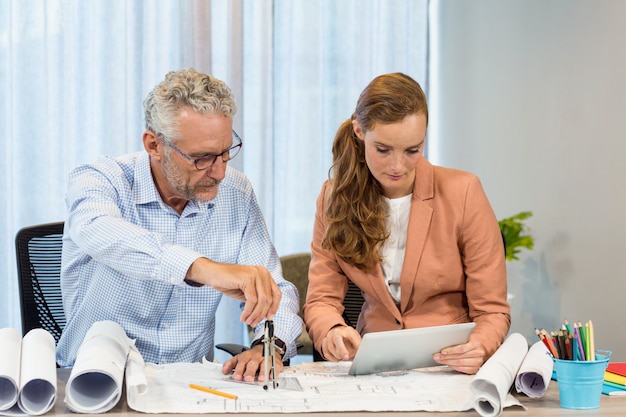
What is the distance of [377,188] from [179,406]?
3.21ft

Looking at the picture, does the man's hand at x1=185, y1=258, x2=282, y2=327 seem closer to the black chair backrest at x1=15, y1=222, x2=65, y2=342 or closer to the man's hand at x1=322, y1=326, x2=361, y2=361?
the man's hand at x1=322, y1=326, x2=361, y2=361

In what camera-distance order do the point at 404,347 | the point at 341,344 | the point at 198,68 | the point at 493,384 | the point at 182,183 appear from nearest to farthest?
the point at 493,384 < the point at 404,347 < the point at 341,344 < the point at 182,183 < the point at 198,68

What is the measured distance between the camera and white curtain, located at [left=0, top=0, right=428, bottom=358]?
13.6 feet

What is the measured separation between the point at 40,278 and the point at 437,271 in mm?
1346

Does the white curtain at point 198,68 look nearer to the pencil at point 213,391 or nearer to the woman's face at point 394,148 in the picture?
the woman's face at point 394,148

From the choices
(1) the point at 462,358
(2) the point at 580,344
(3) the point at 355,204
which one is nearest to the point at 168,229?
(3) the point at 355,204

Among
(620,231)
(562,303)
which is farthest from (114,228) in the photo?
(562,303)

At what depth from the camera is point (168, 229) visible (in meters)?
2.30

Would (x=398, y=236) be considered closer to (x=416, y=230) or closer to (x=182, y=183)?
(x=416, y=230)

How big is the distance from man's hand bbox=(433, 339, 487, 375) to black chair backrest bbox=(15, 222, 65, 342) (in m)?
1.38

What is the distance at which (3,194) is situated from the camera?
4141 mm

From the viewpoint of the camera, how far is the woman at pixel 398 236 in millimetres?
2162

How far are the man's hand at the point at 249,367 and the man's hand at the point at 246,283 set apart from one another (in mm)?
147

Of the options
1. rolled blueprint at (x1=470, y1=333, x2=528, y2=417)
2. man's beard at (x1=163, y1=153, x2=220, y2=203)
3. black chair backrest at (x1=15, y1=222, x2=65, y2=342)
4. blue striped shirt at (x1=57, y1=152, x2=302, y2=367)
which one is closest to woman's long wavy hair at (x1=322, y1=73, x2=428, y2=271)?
blue striped shirt at (x1=57, y1=152, x2=302, y2=367)
